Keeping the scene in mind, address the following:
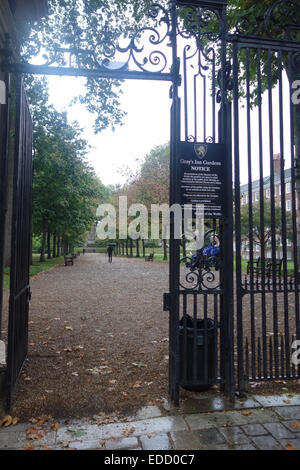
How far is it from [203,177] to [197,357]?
2.28m

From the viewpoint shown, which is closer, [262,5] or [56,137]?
[262,5]

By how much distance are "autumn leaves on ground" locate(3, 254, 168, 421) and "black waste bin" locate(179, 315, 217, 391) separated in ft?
1.35

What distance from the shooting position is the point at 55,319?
8438 millimetres

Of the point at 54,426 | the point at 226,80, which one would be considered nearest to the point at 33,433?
the point at 54,426

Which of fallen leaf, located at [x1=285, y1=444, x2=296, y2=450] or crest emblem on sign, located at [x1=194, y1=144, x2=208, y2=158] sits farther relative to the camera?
crest emblem on sign, located at [x1=194, y1=144, x2=208, y2=158]

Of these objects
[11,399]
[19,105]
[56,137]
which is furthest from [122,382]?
[56,137]

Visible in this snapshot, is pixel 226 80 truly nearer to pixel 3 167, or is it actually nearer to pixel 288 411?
pixel 3 167

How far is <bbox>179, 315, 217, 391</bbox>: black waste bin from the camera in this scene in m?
4.11

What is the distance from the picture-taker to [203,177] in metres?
4.23

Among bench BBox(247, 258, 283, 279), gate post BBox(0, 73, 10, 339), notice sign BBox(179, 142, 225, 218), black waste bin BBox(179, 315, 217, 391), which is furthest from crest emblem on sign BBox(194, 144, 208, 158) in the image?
gate post BBox(0, 73, 10, 339)

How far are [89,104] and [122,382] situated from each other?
823cm

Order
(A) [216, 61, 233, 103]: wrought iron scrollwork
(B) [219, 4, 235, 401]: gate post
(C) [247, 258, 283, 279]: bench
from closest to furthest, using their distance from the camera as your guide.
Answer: (B) [219, 4, 235, 401]: gate post → (A) [216, 61, 233, 103]: wrought iron scrollwork → (C) [247, 258, 283, 279]: bench

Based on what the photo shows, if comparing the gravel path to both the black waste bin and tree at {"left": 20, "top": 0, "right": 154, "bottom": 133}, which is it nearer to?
the black waste bin
